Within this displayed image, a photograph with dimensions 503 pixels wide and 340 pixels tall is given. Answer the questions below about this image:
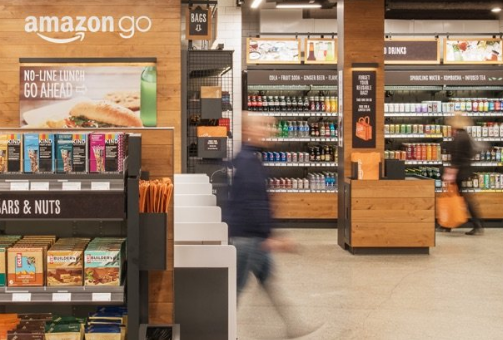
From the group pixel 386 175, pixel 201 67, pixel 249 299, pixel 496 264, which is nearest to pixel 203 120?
pixel 201 67

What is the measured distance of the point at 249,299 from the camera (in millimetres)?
6531

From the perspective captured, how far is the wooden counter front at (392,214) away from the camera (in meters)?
9.05

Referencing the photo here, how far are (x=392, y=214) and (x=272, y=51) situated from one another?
14.3ft

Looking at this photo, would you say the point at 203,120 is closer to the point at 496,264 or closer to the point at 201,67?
the point at 201,67

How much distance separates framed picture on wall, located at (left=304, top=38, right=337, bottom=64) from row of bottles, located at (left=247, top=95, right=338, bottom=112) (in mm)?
699

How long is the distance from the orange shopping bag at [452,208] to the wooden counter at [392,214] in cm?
180

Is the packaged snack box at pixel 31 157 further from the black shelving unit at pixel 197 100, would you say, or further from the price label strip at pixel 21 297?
the black shelving unit at pixel 197 100

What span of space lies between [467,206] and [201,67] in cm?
495

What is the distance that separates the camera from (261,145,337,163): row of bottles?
1213 centimetres

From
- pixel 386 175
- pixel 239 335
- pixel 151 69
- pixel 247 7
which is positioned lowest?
pixel 239 335

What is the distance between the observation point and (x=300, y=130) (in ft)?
40.0

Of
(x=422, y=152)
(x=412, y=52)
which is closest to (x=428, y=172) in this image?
(x=422, y=152)

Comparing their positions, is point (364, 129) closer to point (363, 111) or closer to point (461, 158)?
point (363, 111)

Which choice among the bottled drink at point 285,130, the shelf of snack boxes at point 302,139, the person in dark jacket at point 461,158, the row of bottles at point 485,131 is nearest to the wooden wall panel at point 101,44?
the shelf of snack boxes at point 302,139
